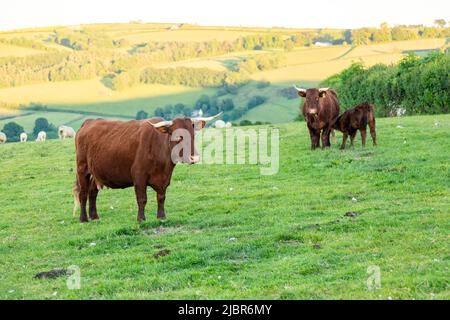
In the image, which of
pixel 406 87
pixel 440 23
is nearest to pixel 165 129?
pixel 406 87

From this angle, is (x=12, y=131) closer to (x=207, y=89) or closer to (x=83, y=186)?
→ (x=207, y=89)

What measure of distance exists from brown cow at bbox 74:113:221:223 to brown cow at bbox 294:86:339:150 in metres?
7.96

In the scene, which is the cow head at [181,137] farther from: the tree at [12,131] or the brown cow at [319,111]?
the tree at [12,131]

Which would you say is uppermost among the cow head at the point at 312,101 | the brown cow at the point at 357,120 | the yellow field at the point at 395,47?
the cow head at the point at 312,101

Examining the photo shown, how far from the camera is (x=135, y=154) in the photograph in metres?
14.6

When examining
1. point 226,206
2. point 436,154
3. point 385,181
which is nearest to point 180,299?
point 226,206

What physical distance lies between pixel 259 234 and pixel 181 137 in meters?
2.85

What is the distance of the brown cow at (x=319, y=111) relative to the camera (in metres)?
22.2

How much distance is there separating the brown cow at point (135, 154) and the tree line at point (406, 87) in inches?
1200

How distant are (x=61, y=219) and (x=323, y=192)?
598cm

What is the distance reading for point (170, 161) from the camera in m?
14.3

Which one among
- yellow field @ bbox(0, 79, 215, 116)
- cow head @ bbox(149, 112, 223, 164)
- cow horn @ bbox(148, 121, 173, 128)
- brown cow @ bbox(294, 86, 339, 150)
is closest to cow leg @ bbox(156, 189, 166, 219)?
cow head @ bbox(149, 112, 223, 164)

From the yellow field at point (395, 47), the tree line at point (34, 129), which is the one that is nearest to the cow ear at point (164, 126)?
the tree line at point (34, 129)
